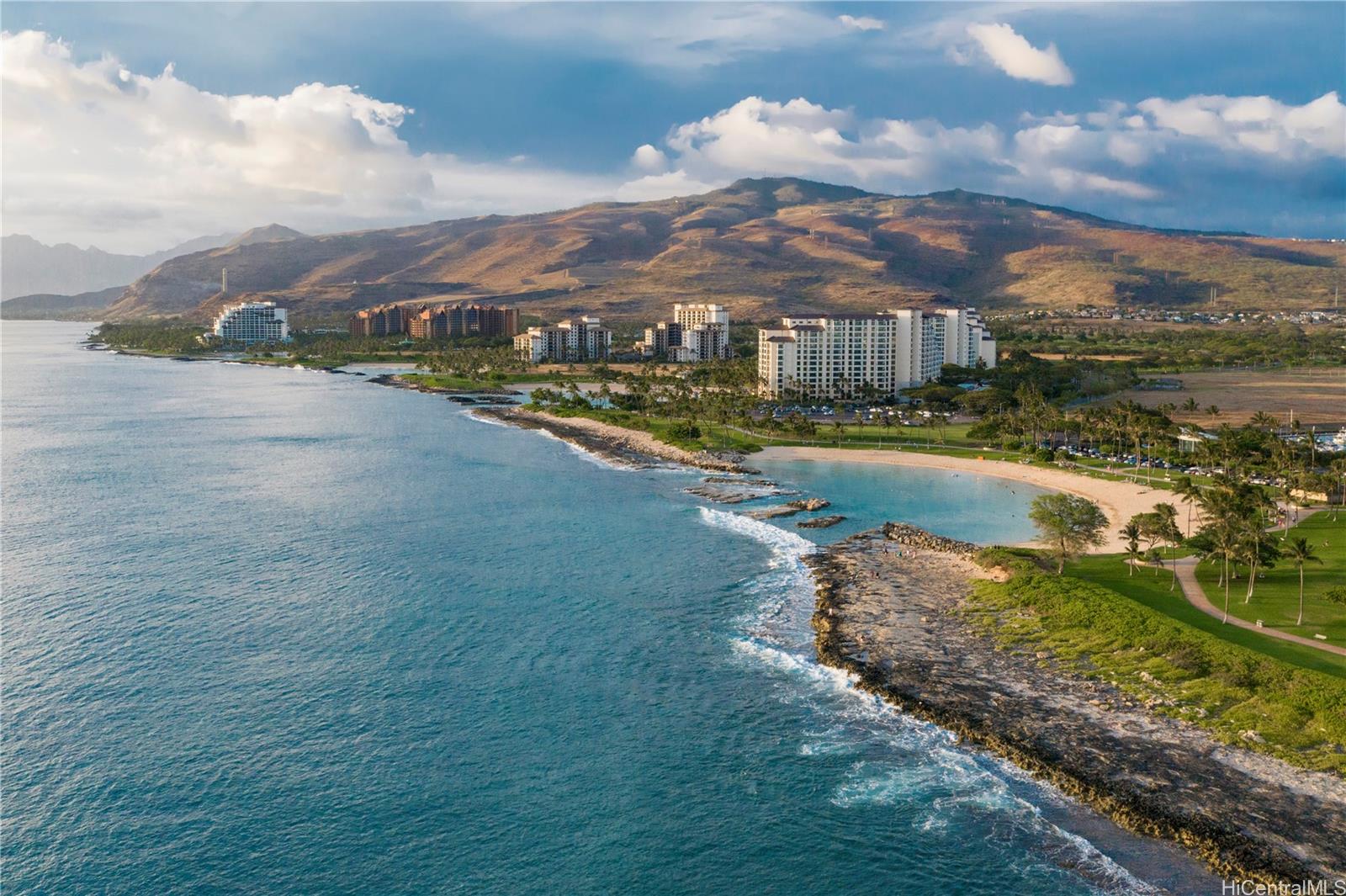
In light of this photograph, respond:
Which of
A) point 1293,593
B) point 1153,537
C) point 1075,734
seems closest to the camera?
point 1075,734

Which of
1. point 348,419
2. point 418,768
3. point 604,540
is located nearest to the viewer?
point 418,768

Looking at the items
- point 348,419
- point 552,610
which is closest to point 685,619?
point 552,610

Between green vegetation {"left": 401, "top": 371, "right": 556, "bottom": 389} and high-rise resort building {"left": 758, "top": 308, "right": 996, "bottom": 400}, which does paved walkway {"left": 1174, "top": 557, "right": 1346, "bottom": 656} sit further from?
green vegetation {"left": 401, "top": 371, "right": 556, "bottom": 389}

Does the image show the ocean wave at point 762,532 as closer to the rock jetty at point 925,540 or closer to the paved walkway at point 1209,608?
the rock jetty at point 925,540

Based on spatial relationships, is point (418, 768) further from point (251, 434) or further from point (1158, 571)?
point (251, 434)

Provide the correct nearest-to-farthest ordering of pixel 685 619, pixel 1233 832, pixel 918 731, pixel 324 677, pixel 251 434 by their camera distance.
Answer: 1. pixel 1233 832
2. pixel 918 731
3. pixel 324 677
4. pixel 685 619
5. pixel 251 434

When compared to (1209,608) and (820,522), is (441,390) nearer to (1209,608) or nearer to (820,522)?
(820,522)

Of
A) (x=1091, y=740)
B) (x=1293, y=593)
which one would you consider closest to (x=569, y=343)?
(x=1293, y=593)
